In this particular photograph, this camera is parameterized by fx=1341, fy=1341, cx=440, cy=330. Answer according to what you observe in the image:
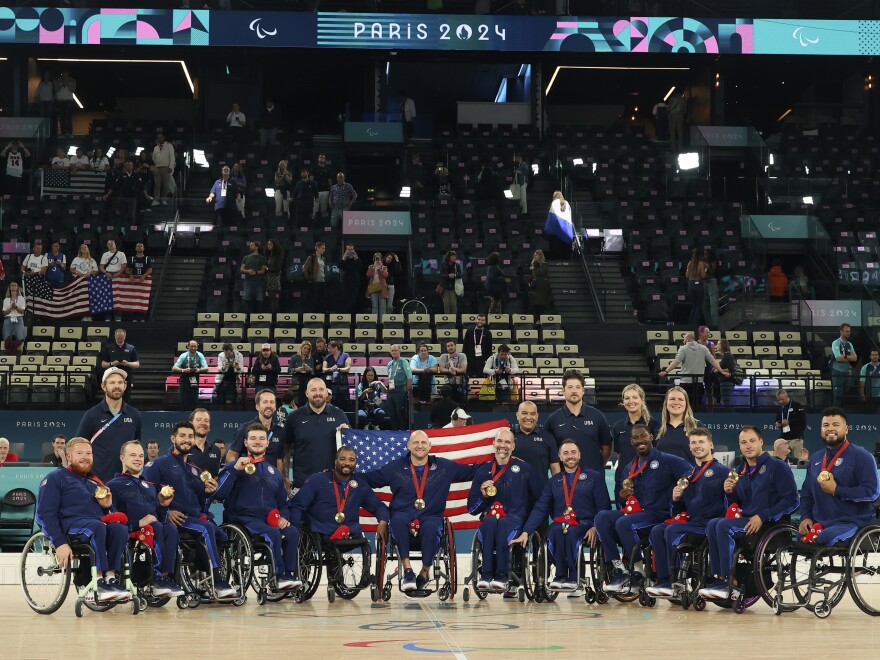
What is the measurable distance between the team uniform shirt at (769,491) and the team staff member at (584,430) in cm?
159

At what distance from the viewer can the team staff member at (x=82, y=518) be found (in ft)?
33.2

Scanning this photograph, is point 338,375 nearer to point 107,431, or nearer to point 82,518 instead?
point 107,431

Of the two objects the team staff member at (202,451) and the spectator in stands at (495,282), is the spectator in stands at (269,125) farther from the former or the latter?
the team staff member at (202,451)

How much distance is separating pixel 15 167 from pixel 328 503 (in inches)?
748

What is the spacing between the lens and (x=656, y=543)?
10.9m

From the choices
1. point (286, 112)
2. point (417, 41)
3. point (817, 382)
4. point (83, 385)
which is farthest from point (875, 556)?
point (286, 112)

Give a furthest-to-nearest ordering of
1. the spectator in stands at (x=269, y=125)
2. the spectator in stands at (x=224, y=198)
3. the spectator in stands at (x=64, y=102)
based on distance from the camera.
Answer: the spectator in stands at (x=64, y=102), the spectator in stands at (x=269, y=125), the spectator in stands at (x=224, y=198)

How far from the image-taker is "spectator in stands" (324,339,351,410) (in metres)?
19.7

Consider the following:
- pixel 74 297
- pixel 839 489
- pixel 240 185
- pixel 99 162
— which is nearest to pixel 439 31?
pixel 240 185

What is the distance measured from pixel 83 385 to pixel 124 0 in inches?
622

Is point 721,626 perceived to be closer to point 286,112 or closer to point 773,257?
point 773,257

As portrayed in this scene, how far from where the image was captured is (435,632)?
8.76 metres

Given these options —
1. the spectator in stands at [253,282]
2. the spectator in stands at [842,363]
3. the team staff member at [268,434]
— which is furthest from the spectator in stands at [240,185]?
the team staff member at [268,434]

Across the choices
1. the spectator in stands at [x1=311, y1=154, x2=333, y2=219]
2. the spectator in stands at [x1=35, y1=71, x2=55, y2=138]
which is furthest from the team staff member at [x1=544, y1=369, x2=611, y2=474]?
the spectator in stands at [x1=35, y1=71, x2=55, y2=138]
